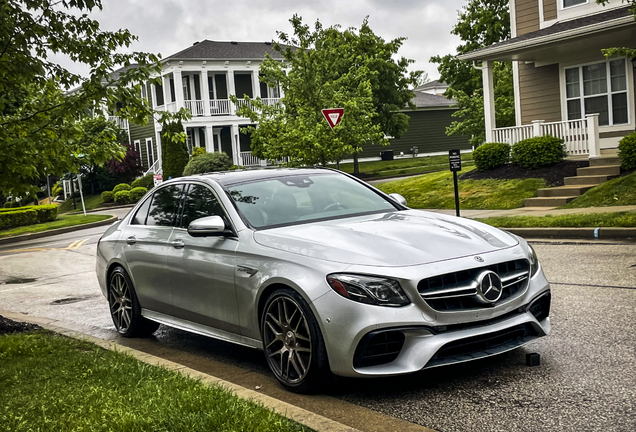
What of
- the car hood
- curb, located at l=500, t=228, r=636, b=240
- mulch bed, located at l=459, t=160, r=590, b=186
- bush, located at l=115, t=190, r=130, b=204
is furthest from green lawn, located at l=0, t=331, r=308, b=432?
bush, located at l=115, t=190, r=130, b=204

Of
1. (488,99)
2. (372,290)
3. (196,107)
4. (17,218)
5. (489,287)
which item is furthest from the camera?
(196,107)

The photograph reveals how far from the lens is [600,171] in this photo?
18.4m

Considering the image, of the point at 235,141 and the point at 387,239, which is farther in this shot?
the point at 235,141

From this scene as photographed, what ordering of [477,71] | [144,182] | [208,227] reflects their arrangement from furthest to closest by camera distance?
[144,182] < [477,71] < [208,227]

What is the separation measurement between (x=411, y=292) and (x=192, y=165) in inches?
1429

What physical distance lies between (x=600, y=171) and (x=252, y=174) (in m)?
13.9

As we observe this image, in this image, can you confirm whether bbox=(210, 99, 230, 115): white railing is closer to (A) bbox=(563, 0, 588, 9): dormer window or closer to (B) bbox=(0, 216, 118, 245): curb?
(B) bbox=(0, 216, 118, 245): curb

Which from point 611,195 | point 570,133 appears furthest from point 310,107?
point 611,195

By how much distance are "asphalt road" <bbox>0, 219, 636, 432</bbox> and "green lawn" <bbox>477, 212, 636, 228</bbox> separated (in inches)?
142

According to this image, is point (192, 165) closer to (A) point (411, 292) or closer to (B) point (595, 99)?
(B) point (595, 99)

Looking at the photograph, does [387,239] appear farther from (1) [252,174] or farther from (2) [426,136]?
(2) [426,136]

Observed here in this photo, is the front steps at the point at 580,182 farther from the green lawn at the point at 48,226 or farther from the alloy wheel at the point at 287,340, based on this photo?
the green lawn at the point at 48,226

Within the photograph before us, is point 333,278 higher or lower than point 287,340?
higher

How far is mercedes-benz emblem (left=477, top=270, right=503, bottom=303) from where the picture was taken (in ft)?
16.0
